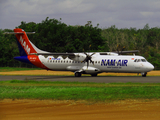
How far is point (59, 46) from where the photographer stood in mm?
73188

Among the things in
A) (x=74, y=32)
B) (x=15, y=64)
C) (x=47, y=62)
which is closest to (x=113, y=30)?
(x=74, y=32)

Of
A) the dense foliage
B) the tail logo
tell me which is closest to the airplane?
the tail logo

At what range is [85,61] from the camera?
37.8 metres

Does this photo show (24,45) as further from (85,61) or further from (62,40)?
(62,40)

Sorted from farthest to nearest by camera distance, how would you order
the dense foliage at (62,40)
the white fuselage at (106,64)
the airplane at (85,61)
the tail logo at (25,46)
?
the dense foliage at (62,40) → the tail logo at (25,46) → the airplane at (85,61) → the white fuselage at (106,64)

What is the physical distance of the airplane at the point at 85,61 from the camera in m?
35.2

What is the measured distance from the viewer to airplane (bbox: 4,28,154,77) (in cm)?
3519

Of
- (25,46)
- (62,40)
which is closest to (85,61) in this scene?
(25,46)

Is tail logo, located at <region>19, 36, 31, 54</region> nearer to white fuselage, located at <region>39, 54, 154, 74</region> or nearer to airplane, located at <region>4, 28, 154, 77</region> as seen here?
airplane, located at <region>4, 28, 154, 77</region>

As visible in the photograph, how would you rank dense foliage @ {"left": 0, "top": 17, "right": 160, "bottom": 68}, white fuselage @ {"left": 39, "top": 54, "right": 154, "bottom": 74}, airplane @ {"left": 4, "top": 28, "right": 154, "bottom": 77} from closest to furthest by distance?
white fuselage @ {"left": 39, "top": 54, "right": 154, "bottom": 74}, airplane @ {"left": 4, "top": 28, "right": 154, "bottom": 77}, dense foliage @ {"left": 0, "top": 17, "right": 160, "bottom": 68}

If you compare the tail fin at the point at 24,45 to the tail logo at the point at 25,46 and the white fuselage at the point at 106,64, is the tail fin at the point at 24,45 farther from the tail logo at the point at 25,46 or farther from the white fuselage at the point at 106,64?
the white fuselage at the point at 106,64

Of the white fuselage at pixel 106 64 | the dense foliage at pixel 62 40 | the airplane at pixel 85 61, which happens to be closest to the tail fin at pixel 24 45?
the airplane at pixel 85 61

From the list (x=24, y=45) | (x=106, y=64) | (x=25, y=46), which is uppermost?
(x=24, y=45)

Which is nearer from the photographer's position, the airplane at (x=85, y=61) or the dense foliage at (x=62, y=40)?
the airplane at (x=85, y=61)
